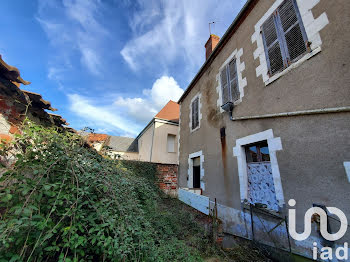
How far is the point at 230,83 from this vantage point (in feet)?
15.0

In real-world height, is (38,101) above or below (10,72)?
below

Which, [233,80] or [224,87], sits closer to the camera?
[233,80]

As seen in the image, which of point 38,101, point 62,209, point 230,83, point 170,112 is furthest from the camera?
point 170,112

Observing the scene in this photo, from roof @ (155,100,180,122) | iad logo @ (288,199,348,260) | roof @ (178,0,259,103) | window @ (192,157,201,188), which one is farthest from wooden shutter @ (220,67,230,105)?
roof @ (155,100,180,122)

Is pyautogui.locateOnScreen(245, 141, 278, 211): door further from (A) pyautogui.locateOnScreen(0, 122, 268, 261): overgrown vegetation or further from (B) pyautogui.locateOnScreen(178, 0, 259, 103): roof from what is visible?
(B) pyautogui.locateOnScreen(178, 0, 259, 103): roof

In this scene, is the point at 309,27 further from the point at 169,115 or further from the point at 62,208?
the point at 169,115

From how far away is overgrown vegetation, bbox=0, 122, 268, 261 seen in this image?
1231 millimetres

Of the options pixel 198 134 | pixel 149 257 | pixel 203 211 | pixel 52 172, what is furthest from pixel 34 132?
pixel 198 134

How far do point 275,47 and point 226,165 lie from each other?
307cm

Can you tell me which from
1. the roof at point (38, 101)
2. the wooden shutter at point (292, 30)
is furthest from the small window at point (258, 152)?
the roof at point (38, 101)

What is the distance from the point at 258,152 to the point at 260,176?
0.54m

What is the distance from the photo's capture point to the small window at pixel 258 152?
330cm

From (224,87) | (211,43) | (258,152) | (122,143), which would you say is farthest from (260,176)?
(122,143)

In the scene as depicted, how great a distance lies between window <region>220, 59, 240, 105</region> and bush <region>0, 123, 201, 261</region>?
12.4 ft
